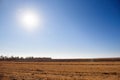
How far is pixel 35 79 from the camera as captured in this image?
1777 cm

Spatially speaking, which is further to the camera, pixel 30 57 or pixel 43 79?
pixel 30 57

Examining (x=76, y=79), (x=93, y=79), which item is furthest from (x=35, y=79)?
(x=93, y=79)

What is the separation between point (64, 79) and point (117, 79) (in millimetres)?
5586

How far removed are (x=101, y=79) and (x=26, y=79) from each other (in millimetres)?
7946

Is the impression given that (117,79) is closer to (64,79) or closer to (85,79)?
(85,79)

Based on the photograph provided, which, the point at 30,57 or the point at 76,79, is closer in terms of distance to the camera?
the point at 76,79

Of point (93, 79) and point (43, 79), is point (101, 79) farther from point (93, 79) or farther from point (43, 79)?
point (43, 79)

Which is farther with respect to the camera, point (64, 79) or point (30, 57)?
point (30, 57)

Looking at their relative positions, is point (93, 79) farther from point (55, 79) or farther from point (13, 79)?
point (13, 79)

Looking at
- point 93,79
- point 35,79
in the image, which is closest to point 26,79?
point 35,79

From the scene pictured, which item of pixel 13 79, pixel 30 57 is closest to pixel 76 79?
pixel 13 79

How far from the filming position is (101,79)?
17859mm

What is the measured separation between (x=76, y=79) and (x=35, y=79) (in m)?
4.40

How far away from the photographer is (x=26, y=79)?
1747 cm
